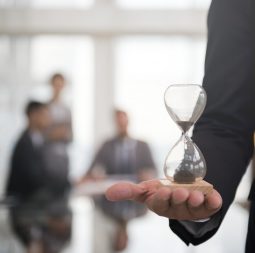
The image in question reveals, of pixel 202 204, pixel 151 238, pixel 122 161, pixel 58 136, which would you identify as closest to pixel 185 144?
pixel 202 204

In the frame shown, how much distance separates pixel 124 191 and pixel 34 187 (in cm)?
386

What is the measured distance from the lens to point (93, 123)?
642 centimetres

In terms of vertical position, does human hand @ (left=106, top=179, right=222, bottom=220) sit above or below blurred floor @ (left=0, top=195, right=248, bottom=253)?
above

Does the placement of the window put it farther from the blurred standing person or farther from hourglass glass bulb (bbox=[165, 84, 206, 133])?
hourglass glass bulb (bbox=[165, 84, 206, 133])

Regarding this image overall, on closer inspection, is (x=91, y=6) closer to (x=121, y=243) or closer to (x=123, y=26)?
(x=123, y=26)

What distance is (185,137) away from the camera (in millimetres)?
759

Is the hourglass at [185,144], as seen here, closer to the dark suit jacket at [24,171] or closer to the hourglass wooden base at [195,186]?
the hourglass wooden base at [195,186]

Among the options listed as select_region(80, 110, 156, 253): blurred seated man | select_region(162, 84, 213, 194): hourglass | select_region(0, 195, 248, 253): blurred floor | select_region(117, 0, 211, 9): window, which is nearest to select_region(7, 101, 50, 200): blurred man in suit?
select_region(80, 110, 156, 253): blurred seated man

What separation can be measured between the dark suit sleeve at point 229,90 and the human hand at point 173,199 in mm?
163

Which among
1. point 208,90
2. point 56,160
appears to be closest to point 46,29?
Answer: point 56,160

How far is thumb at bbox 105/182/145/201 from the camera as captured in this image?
0.56 metres

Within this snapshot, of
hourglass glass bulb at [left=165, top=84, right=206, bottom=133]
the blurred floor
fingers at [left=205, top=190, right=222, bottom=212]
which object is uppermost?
hourglass glass bulb at [left=165, top=84, right=206, bottom=133]

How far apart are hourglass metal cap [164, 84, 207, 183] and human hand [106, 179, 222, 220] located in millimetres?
121

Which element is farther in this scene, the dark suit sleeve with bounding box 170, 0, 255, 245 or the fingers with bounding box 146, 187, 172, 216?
the dark suit sleeve with bounding box 170, 0, 255, 245
